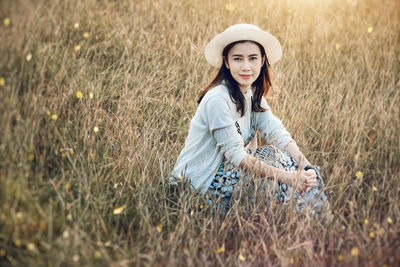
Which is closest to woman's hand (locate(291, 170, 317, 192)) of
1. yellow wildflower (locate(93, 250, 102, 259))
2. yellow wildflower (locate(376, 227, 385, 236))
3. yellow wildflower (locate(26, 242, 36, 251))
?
yellow wildflower (locate(376, 227, 385, 236))

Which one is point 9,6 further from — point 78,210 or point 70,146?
point 78,210

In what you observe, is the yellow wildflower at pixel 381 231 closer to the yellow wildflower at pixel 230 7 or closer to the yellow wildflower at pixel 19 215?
the yellow wildflower at pixel 19 215

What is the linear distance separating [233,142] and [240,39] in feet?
2.02

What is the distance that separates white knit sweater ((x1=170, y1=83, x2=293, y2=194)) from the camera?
2.15m

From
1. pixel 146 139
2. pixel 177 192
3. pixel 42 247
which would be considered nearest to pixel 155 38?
pixel 146 139

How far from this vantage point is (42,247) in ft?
5.21

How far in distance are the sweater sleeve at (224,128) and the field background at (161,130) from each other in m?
0.31

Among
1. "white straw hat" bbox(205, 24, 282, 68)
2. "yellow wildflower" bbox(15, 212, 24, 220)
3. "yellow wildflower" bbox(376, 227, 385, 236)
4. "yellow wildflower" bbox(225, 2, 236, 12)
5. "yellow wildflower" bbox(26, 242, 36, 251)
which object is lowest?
"yellow wildflower" bbox(376, 227, 385, 236)

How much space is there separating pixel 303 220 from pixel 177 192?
0.76m

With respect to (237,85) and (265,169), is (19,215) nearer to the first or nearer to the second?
(265,169)

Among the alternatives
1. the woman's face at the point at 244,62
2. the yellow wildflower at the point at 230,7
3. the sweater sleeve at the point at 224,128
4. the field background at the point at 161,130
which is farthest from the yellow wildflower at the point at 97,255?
the yellow wildflower at the point at 230,7

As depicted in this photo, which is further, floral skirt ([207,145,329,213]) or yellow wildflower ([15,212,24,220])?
floral skirt ([207,145,329,213])

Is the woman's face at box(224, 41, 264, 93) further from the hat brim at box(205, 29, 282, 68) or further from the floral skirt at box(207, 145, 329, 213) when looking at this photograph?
the floral skirt at box(207, 145, 329, 213)

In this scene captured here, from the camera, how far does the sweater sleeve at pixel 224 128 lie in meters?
2.14
